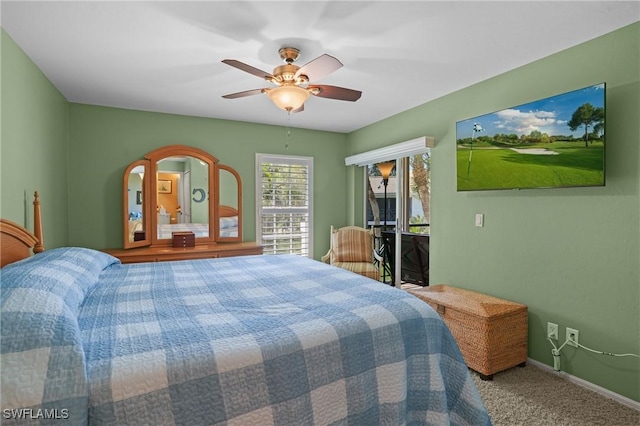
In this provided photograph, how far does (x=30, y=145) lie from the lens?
8.27ft

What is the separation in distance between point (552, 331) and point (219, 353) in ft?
8.22

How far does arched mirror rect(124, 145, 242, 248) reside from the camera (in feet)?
12.5

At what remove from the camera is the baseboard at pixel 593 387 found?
2.11m

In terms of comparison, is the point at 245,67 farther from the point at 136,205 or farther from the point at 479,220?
the point at 136,205

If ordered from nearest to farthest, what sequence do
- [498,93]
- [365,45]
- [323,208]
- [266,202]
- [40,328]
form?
[40,328]
[365,45]
[498,93]
[266,202]
[323,208]

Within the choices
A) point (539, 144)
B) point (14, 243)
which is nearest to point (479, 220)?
point (539, 144)

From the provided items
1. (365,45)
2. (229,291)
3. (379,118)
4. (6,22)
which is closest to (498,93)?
(365,45)

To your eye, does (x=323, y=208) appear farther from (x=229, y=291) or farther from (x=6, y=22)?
(x=6, y=22)

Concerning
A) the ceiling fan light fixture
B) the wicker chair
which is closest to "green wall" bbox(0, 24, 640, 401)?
the wicker chair

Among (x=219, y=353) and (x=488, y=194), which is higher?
(x=488, y=194)

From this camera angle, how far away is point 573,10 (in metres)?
1.93

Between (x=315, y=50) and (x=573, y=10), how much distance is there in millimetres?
1537

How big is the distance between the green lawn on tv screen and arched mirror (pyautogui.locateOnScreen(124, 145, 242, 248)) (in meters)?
2.68

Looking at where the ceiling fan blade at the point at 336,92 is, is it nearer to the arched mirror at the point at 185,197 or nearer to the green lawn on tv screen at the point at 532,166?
the green lawn on tv screen at the point at 532,166
